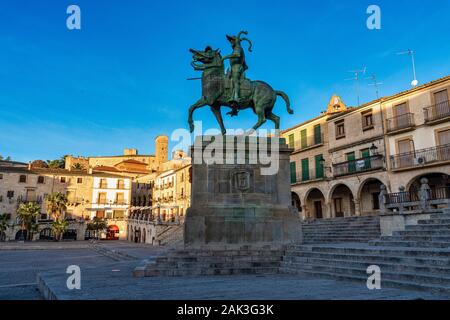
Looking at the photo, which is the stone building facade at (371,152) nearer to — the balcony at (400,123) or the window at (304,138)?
the balcony at (400,123)

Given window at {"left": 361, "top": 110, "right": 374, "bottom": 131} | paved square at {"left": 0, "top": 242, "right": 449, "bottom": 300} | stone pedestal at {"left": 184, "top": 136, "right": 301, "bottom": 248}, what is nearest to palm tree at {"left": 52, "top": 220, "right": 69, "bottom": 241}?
window at {"left": 361, "top": 110, "right": 374, "bottom": 131}

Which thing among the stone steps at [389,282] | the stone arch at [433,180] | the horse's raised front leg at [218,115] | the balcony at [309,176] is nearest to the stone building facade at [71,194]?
the balcony at [309,176]

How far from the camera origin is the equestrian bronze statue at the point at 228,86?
11844 millimetres

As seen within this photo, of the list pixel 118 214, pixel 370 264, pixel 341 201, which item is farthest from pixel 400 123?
pixel 118 214

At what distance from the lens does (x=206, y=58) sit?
11922 millimetres

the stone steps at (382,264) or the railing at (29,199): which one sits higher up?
the railing at (29,199)

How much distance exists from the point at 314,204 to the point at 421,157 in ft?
42.0

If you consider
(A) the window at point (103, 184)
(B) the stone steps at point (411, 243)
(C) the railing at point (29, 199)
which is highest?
(A) the window at point (103, 184)

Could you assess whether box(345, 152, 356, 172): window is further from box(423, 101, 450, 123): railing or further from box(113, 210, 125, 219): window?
box(113, 210, 125, 219): window

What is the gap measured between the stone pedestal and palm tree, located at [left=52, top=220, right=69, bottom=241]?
159ft

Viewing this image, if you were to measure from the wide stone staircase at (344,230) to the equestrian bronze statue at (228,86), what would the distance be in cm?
798

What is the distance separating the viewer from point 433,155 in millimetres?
25438
